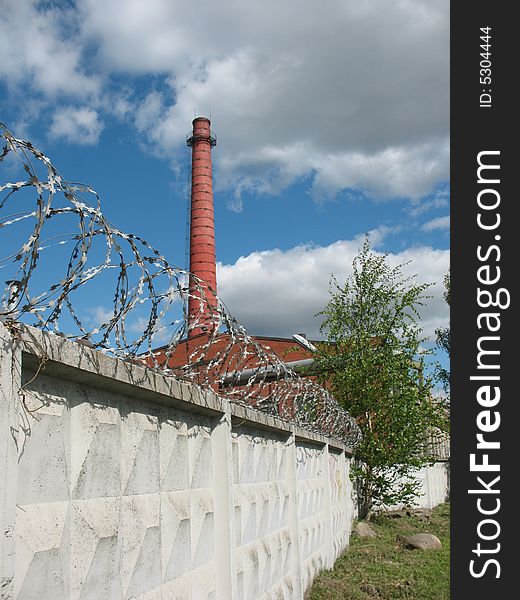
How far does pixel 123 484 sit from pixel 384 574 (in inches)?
240

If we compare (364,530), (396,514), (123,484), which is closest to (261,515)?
(123,484)

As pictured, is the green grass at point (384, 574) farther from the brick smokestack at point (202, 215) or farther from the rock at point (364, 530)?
the brick smokestack at point (202, 215)

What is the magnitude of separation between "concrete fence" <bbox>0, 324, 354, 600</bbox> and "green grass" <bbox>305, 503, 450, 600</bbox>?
179 centimetres

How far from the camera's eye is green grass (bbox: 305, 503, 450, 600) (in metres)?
7.20

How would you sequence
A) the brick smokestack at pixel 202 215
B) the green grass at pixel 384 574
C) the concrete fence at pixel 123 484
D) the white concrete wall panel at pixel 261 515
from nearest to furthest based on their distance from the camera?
the concrete fence at pixel 123 484, the white concrete wall panel at pixel 261 515, the green grass at pixel 384 574, the brick smokestack at pixel 202 215

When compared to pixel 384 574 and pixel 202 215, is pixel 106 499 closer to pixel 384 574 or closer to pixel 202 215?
pixel 384 574

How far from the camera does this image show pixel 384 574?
8250 mm

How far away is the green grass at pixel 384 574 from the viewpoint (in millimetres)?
7199

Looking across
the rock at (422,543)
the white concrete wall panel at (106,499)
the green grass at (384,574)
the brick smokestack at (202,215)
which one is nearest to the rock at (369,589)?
the green grass at (384,574)

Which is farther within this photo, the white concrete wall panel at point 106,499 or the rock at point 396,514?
the rock at point 396,514

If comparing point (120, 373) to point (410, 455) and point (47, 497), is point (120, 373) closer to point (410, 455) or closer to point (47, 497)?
point (47, 497)

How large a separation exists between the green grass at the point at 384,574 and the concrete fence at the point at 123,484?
1.79m

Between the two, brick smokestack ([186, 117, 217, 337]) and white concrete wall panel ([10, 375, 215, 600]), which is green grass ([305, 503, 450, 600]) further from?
brick smokestack ([186, 117, 217, 337])

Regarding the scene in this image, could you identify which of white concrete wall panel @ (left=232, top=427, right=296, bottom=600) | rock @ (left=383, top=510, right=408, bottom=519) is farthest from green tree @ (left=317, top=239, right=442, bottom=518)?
white concrete wall panel @ (left=232, top=427, right=296, bottom=600)
